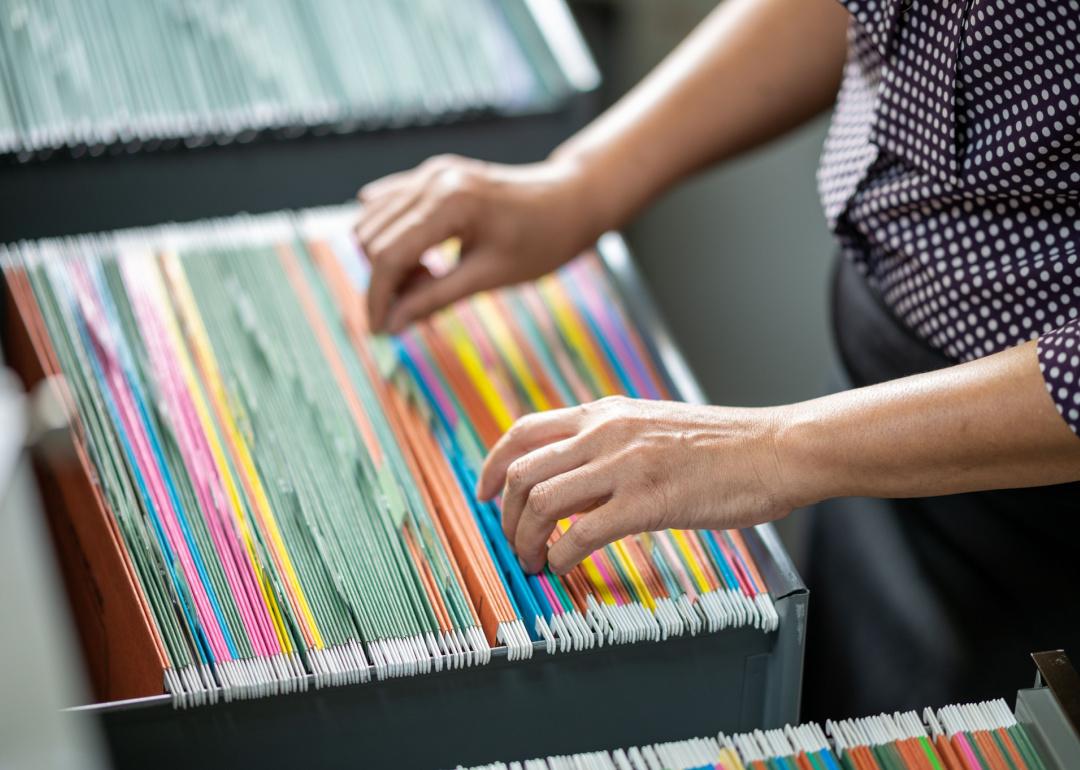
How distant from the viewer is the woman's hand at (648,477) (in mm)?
805

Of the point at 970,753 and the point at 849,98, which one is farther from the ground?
the point at 849,98

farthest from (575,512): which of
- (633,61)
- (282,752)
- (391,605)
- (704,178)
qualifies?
(633,61)

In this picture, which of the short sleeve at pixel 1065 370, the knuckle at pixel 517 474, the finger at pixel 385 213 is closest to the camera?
the short sleeve at pixel 1065 370

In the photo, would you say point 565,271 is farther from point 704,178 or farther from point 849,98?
point 704,178

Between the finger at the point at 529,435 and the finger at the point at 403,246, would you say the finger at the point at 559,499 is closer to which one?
the finger at the point at 529,435

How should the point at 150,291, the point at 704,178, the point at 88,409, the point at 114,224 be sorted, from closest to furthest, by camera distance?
the point at 88,409 → the point at 150,291 → the point at 114,224 → the point at 704,178

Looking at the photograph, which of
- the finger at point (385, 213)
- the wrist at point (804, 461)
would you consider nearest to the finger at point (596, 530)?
the wrist at point (804, 461)

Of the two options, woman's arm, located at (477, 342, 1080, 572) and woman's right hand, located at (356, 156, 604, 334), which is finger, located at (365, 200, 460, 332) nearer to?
woman's right hand, located at (356, 156, 604, 334)

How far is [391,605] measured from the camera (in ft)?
2.72

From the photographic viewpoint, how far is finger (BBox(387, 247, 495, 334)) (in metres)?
1.11

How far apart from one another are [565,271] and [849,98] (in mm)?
336

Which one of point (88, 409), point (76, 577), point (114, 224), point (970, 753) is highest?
point (114, 224)

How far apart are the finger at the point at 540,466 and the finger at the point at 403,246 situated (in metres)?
0.31

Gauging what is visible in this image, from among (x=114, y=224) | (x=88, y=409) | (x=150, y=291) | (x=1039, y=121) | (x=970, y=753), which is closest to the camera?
(x=970, y=753)
